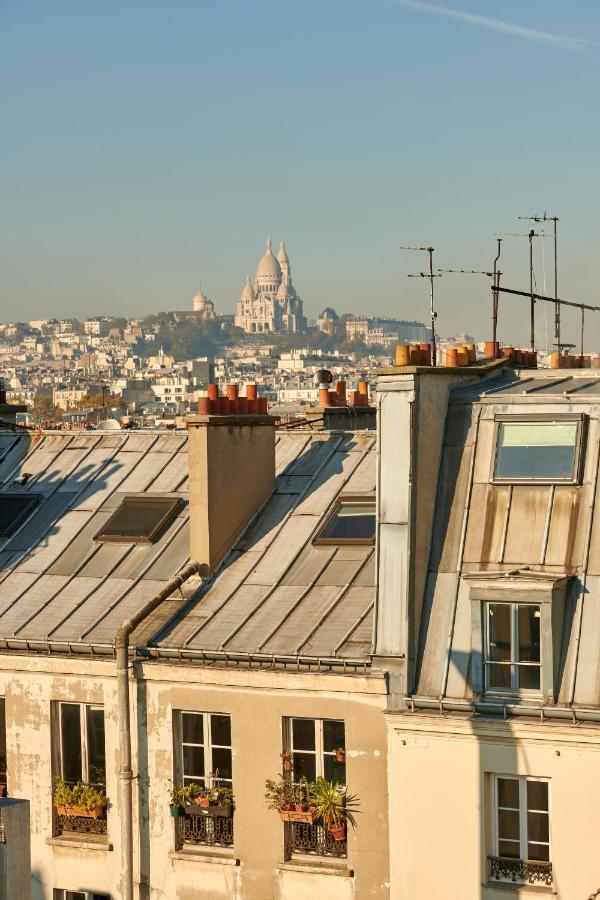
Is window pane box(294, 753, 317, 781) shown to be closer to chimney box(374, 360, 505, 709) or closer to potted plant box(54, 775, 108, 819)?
chimney box(374, 360, 505, 709)

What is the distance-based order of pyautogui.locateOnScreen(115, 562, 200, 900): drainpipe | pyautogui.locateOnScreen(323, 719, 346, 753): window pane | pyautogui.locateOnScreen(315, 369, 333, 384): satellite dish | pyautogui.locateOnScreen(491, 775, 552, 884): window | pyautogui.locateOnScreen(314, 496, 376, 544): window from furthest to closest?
pyautogui.locateOnScreen(315, 369, 333, 384): satellite dish → pyautogui.locateOnScreen(314, 496, 376, 544): window → pyautogui.locateOnScreen(115, 562, 200, 900): drainpipe → pyautogui.locateOnScreen(323, 719, 346, 753): window pane → pyautogui.locateOnScreen(491, 775, 552, 884): window

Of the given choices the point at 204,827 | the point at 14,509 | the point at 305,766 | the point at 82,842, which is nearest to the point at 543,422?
the point at 305,766

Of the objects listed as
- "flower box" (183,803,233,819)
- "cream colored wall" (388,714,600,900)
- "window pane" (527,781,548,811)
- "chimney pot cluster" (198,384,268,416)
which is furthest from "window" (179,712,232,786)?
"chimney pot cluster" (198,384,268,416)

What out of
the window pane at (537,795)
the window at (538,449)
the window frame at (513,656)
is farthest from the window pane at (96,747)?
the window at (538,449)

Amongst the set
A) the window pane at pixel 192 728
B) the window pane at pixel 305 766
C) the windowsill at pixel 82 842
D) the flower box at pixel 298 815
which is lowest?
the windowsill at pixel 82 842

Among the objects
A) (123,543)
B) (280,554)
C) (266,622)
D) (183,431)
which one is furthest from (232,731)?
(183,431)

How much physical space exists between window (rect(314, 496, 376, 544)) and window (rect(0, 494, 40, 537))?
21.9 ft

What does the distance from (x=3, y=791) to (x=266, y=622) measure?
18.2ft

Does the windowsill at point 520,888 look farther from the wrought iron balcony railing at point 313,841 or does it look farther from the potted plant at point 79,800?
the potted plant at point 79,800

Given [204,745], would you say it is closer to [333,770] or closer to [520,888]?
[333,770]

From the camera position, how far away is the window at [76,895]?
2708 cm

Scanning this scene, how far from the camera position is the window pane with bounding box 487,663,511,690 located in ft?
77.1

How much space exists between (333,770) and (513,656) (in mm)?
3447

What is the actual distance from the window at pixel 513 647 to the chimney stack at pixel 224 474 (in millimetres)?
6281
